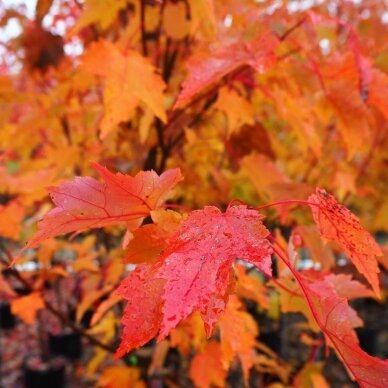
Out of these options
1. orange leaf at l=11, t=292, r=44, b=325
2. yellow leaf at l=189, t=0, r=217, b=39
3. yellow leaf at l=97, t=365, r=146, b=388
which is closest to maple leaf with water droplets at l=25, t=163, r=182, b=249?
yellow leaf at l=189, t=0, r=217, b=39

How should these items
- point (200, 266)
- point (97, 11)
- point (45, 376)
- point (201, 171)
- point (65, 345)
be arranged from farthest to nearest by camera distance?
point (65, 345), point (45, 376), point (201, 171), point (97, 11), point (200, 266)

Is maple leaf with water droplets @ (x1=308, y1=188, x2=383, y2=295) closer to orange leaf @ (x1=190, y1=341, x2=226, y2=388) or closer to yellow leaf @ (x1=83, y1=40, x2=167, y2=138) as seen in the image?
yellow leaf @ (x1=83, y1=40, x2=167, y2=138)

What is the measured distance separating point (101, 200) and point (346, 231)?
25 cm

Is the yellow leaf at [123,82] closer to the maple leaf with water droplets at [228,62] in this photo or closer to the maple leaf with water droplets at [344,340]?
the maple leaf with water droplets at [228,62]

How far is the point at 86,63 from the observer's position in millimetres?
798

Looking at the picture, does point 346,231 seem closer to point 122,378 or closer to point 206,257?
point 206,257

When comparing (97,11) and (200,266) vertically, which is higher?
(97,11)

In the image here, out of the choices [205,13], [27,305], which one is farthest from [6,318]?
[205,13]

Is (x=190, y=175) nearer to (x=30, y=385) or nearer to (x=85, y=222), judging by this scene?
(x=85, y=222)

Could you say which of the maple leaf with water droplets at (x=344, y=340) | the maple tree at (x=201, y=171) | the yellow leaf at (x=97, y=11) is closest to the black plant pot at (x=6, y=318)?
the maple tree at (x=201, y=171)

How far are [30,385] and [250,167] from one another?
1804 mm

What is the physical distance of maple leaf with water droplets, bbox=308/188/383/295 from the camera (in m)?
0.48

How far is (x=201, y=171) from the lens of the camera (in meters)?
1.50

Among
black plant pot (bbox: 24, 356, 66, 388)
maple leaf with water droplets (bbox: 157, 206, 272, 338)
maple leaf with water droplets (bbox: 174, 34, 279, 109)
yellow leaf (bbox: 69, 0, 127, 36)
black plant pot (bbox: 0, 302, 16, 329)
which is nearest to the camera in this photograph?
maple leaf with water droplets (bbox: 157, 206, 272, 338)
